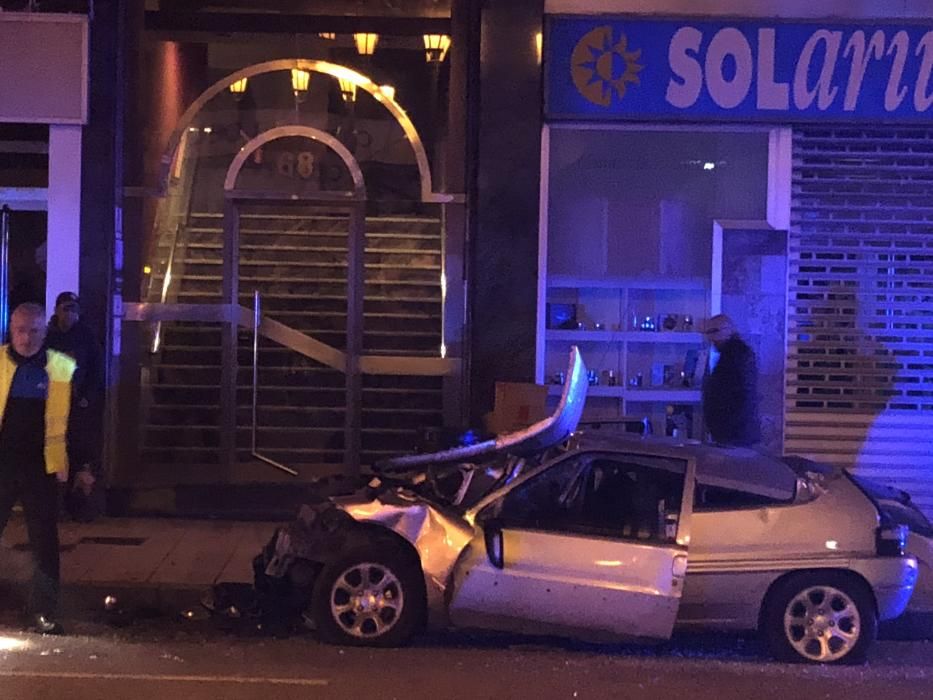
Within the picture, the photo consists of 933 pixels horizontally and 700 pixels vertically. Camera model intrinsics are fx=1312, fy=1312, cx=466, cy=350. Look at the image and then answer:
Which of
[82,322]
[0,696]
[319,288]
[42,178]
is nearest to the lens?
[0,696]

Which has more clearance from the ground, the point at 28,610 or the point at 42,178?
the point at 42,178

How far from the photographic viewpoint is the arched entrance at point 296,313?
40.5 feet

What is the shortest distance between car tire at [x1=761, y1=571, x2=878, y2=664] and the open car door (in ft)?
2.17

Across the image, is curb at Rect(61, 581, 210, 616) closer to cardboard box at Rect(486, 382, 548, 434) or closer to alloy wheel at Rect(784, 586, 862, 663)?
cardboard box at Rect(486, 382, 548, 434)

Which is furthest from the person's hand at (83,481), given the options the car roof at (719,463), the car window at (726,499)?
the car window at (726,499)

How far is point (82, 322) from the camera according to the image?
439 inches

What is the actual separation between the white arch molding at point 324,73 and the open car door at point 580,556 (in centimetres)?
518

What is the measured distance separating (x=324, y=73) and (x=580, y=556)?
6590mm

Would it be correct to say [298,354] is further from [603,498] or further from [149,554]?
[603,498]

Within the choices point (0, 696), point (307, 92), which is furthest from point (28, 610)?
point (307, 92)

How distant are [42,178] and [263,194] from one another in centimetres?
202

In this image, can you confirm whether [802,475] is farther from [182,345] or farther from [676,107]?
[182,345]

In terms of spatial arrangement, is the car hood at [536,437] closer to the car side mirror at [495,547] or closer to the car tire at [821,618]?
the car side mirror at [495,547]

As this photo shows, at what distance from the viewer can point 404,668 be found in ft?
23.6
